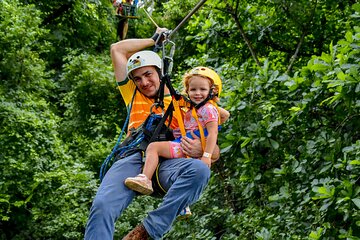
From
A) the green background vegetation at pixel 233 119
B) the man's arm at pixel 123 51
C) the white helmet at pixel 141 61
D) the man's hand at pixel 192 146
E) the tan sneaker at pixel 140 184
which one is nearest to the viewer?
the tan sneaker at pixel 140 184

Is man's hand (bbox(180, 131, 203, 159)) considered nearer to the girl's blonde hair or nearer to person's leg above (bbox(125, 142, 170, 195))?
person's leg above (bbox(125, 142, 170, 195))

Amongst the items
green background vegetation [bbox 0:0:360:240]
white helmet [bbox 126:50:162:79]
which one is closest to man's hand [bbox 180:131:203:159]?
white helmet [bbox 126:50:162:79]

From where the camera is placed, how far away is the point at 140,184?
331cm

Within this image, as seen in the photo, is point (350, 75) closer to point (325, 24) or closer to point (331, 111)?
point (331, 111)

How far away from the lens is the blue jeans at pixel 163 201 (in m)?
3.21

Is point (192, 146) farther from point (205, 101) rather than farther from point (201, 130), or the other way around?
point (205, 101)

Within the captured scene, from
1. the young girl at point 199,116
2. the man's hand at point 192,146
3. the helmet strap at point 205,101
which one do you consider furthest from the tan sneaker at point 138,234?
the helmet strap at point 205,101

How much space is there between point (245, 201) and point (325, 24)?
6.05 ft

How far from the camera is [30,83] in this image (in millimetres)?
9703

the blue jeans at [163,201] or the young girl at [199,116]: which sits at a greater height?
the young girl at [199,116]

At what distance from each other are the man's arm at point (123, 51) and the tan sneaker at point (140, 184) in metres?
0.64

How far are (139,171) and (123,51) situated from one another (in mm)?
703

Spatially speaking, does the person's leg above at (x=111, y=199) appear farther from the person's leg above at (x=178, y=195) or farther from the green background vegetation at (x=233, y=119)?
the green background vegetation at (x=233, y=119)

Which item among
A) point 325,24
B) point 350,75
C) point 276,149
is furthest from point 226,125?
point 325,24
